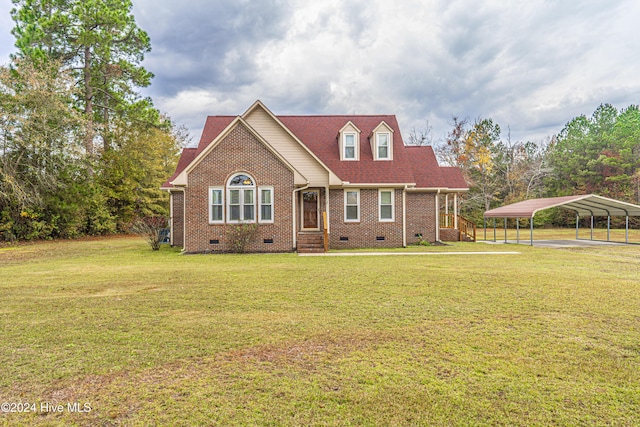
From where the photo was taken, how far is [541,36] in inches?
827

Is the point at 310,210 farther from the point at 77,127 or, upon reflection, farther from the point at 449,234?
the point at 77,127

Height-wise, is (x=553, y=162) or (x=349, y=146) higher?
(x=553, y=162)

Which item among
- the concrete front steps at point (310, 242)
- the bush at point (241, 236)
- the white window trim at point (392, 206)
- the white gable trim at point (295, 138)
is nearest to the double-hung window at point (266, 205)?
the bush at point (241, 236)

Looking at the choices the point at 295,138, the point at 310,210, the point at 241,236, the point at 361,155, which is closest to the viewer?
the point at 241,236

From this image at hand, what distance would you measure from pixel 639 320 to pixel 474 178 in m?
39.5

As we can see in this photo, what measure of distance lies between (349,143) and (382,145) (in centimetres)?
178

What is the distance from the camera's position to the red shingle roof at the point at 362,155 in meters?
18.5

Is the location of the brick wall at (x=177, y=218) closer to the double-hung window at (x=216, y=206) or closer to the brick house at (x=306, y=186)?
the brick house at (x=306, y=186)

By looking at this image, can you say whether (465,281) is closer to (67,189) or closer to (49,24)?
(67,189)

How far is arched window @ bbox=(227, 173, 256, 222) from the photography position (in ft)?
52.9

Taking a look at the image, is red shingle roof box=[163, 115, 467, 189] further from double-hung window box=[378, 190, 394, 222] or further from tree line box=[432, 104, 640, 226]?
tree line box=[432, 104, 640, 226]

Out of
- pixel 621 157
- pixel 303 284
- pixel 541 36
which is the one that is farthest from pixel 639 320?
pixel 621 157

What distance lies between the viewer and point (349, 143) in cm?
1969

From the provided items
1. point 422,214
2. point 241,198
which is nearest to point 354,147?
point 422,214
